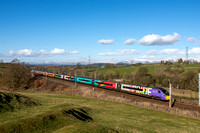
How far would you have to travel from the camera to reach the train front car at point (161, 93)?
113 feet

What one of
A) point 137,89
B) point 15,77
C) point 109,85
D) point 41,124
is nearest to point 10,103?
point 41,124

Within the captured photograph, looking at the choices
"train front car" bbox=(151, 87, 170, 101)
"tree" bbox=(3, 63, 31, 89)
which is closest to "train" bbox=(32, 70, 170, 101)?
"train front car" bbox=(151, 87, 170, 101)

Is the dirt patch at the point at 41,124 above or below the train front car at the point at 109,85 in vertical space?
above

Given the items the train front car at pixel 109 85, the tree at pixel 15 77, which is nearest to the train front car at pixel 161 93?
the train front car at pixel 109 85

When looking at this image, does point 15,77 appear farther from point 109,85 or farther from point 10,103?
point 10,103

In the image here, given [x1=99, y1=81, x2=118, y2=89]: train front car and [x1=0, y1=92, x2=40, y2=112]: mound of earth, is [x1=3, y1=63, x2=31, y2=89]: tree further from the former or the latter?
[x1=0, y1=92, x2=40, y2=112]: mound of earth

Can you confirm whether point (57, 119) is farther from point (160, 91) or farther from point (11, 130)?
point (160, 91)

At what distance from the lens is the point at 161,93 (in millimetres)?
34875

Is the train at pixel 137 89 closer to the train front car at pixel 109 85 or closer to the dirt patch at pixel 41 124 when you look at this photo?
the train front car at pixel 109 85

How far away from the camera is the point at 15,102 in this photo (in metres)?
19.5

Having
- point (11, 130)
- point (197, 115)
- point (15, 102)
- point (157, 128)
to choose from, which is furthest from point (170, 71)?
point (11, 130)

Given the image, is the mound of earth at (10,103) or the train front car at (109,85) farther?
the train front car at (109,85)

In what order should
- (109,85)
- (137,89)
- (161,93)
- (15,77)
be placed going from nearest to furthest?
(161,93), (137,89), (109,85), (15,77)

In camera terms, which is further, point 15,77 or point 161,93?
point 15,77
